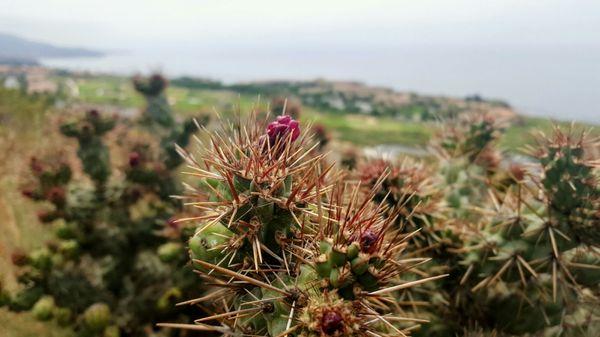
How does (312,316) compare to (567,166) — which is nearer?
(312,316)

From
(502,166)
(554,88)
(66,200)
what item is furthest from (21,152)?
(554,88)

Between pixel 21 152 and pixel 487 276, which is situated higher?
pixel 487 276

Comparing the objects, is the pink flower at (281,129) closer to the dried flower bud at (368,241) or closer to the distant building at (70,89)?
the dried flower bud at (368,241)

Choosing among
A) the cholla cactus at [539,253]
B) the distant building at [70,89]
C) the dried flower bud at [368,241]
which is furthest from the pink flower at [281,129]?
the distant building at [70,89]

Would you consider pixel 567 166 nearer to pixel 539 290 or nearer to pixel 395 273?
pixel 539 290

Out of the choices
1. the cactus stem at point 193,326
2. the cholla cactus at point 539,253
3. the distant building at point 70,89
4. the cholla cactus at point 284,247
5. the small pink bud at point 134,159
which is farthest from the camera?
the distant building at point 70,89

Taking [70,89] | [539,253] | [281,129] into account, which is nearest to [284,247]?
[281,129]

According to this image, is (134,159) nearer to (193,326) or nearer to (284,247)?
(284,247)
